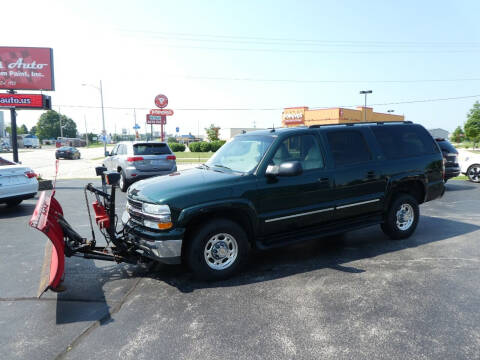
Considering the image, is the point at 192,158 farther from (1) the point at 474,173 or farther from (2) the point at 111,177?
(2) the point at 111,177

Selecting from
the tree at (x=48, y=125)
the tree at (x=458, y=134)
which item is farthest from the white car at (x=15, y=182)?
the tree at (x=48, y=125)

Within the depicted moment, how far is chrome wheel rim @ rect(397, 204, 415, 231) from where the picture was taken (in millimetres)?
5930

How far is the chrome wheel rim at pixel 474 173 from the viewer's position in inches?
533

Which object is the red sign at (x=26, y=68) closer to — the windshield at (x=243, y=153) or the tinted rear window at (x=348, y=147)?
the windshield at (x=243, y=153)

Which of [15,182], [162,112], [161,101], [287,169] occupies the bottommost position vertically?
[15,182]

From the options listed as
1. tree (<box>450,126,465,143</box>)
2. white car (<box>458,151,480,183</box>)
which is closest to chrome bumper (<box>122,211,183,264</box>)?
white car (<box>458,151,480,183</box>)

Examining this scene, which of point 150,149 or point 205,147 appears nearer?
point 150,149

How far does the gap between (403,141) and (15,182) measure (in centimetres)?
863

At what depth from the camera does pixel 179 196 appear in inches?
160

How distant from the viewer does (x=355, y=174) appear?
5.24 metres

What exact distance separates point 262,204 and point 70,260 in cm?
308

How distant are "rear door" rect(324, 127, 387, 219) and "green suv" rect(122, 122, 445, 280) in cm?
2

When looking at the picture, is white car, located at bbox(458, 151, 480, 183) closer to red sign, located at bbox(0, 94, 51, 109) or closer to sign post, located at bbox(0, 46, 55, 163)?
red sign, located at bbox(0, 94, 51, 109)

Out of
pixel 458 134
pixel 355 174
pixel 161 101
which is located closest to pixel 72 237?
pixel 355 174
